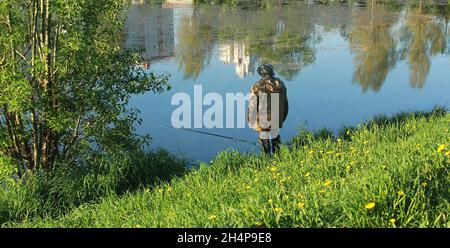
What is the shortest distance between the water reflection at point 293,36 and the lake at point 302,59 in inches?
2.5

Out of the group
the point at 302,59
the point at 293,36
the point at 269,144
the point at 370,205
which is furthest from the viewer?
the point at 293,36

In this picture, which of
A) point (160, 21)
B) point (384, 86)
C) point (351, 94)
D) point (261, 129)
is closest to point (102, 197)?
point (261, 129)

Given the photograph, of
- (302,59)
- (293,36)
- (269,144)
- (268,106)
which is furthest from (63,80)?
(293,36)

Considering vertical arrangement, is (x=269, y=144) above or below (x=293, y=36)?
below

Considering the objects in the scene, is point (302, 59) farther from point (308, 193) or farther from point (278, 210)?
point (278, 210)

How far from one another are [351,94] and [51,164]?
10.7 metres

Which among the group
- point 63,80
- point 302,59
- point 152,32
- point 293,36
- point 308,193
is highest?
point 152,32

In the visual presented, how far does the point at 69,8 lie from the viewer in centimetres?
810

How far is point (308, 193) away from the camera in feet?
15.5

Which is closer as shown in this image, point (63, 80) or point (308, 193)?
point (308, 193)

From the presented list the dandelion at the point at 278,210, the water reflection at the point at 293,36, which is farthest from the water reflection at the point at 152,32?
the dandelion at the point at 278,210

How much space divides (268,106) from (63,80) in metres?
3.59

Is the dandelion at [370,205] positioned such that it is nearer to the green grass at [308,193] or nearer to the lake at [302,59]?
the green grass at [308,193]

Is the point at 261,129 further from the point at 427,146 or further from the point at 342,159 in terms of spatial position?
the point at 427,146
